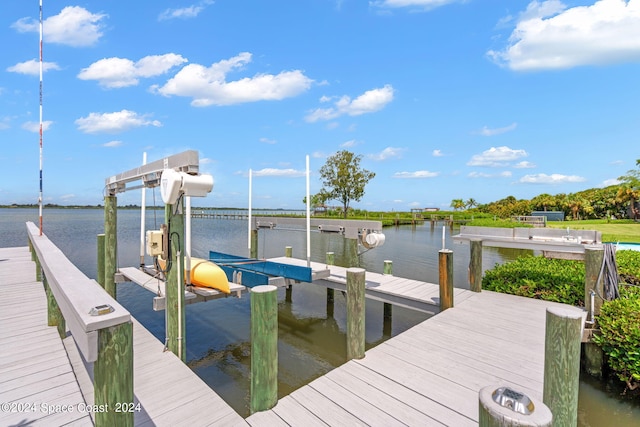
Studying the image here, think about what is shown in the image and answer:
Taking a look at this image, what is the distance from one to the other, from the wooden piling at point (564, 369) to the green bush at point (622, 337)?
2.49 metres

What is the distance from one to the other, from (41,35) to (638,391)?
1278 cm

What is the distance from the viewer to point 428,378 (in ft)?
11.5

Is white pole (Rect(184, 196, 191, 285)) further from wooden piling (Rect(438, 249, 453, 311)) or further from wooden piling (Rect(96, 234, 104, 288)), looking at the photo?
wooden piling (Rect(438, 249, 453, 311))

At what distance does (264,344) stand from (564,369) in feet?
8.57

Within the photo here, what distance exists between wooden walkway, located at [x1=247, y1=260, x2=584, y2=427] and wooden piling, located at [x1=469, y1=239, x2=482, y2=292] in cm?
154

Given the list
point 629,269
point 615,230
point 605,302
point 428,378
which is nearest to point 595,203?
point 615,230

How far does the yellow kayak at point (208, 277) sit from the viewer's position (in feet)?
17.1

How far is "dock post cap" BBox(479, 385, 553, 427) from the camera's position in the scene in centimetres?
144

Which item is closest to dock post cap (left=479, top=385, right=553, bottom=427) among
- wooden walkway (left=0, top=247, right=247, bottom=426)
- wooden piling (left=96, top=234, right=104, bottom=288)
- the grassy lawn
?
wooden walkway (left=0, top=247, right=247, bottom=426)

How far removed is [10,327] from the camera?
4195mm

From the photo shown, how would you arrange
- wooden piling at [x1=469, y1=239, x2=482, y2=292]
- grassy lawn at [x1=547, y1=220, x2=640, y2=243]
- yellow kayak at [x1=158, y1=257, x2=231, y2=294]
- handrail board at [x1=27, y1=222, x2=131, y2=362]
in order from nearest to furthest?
1. handrail board at [x1=27, y1=222, x2=131, y2=362]
2. yellow kayak at [x1=158, y1=257, x2=231, y2=294]
3. wooden piling at [x1=469, y1=239, x2=482, y2=292]
4. grassy lawn at [x1=547, y1=220, x2=640, y2=243]

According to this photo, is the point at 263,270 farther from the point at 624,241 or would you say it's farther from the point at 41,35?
the point at 624,241

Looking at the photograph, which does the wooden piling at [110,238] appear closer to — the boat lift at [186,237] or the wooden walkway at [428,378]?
the boat lift at [186,237]

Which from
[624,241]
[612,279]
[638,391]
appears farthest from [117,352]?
[624,241]
